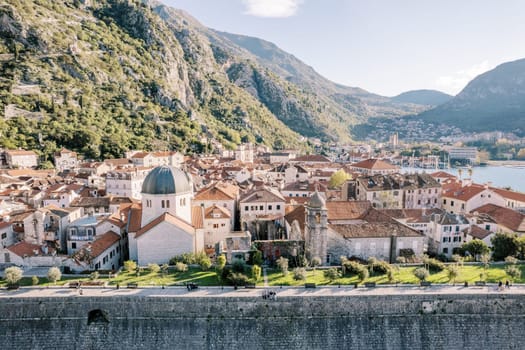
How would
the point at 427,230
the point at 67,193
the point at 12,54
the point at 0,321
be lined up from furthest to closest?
1. the point at 12,54
2. the point at 67,193
3. the point at 427,230
4. the point at 0,321

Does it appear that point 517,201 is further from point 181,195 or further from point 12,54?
point 12,54

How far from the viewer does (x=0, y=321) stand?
26531 mm

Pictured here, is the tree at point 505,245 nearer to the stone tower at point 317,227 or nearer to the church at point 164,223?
the stone tower at point 317,227

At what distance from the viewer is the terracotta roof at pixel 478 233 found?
40434mm

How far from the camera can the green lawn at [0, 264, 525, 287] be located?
2992 cm

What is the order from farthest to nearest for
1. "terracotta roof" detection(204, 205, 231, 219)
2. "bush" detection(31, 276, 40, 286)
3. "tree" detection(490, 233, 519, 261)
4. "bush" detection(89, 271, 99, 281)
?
1. "terracotta roof" detection(204, 205, 231, 219)
2. "tree" detection(490, 233, 519, 261)
3. "bush" detection(89, 271, 99, 281)
4. "bush" detection(31, 276, 40, 286)

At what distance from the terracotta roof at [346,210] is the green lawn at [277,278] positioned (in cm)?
944

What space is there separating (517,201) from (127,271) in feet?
196

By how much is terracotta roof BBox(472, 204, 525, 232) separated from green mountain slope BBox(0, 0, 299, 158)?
307ft

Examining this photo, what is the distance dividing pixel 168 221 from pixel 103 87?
362 ft

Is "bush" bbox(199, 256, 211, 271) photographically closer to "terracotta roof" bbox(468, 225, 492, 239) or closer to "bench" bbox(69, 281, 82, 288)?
"bench" bbox(69, 281, 82, 288)

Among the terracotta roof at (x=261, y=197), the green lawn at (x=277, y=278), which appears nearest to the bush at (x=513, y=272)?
the green lawn at (x=277, y=278)

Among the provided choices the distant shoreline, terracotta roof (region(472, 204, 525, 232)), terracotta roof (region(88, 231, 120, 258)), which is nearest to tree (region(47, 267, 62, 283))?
terracotta roof (region(88, 231, 120, 258))

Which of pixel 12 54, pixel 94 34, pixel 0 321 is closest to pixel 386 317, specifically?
pixel 0 321
